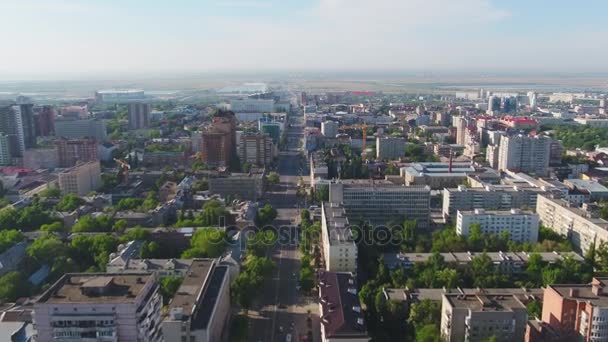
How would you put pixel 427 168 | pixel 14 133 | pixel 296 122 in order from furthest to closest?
pixel 296 122, pixel 14 133, pixel 427 168

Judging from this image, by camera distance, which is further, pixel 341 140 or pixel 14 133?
pixel 341 140

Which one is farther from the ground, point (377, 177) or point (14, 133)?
point (14, 133)

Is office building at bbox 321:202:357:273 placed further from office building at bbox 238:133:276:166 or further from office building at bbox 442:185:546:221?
office building at bbox 238:133:276:166

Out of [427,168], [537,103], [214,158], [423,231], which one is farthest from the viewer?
[537,103]

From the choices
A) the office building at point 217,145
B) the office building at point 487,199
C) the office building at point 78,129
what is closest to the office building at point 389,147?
the office building at point 217,145

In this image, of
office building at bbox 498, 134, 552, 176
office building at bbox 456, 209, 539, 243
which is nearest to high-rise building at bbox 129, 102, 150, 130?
office building at bbox 498, 134, 552, 176

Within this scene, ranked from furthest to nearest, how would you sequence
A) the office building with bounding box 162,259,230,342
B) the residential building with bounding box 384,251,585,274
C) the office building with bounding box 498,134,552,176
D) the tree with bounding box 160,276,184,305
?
the office building with bounding box 498,134,552,176
the residential building with bounding box 384,251,585,274
the tree with bounding box 160,276,184,305
the office building with bounding box 162,259,230,342

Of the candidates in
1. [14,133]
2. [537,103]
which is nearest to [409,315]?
[14,133]

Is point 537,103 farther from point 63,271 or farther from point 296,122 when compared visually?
point 63,271
